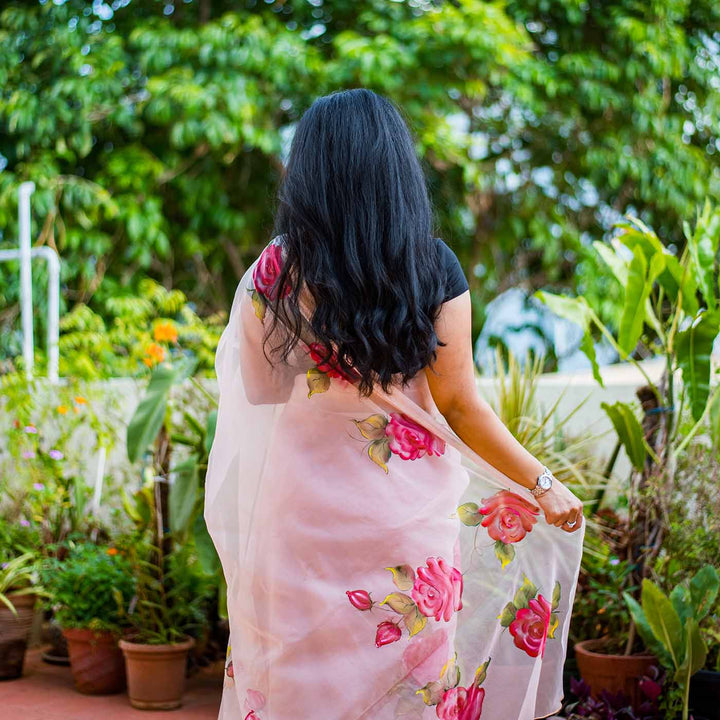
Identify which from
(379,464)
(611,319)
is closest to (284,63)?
(611,319)

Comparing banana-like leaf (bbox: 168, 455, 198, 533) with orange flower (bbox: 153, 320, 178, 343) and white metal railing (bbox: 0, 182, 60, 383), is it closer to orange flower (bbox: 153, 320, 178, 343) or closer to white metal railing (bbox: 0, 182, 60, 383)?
orange flower (bbox: 153, 320, 178, 343)

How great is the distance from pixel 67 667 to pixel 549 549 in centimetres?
260

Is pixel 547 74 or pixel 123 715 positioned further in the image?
pixel 547 74

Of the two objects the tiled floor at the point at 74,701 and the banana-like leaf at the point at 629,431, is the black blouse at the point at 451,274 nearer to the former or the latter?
the banana-like leaf at the point at 629,431

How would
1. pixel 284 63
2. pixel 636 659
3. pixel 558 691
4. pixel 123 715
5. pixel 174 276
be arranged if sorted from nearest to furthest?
pixel 558 691 → pixel 636 659 → pixel 123 715 → pixel 284 63 → pixel 174 276

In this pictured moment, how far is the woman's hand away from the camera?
1.91 meters

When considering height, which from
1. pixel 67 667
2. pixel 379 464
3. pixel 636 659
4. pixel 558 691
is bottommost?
pixel 67 667

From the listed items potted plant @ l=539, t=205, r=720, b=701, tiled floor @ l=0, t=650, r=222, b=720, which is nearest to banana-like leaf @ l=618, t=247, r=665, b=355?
potted plant @ l=539, t=205, r=720, b=701

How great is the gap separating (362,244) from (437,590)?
67 centimetres

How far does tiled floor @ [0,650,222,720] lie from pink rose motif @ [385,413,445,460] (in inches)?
71.9

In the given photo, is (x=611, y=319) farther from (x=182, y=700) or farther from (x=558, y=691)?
(x=558, y=691)

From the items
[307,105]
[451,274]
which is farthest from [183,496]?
[307,105]

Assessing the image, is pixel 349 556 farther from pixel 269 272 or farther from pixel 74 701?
pixel 74 701

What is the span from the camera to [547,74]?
7.27 meters
